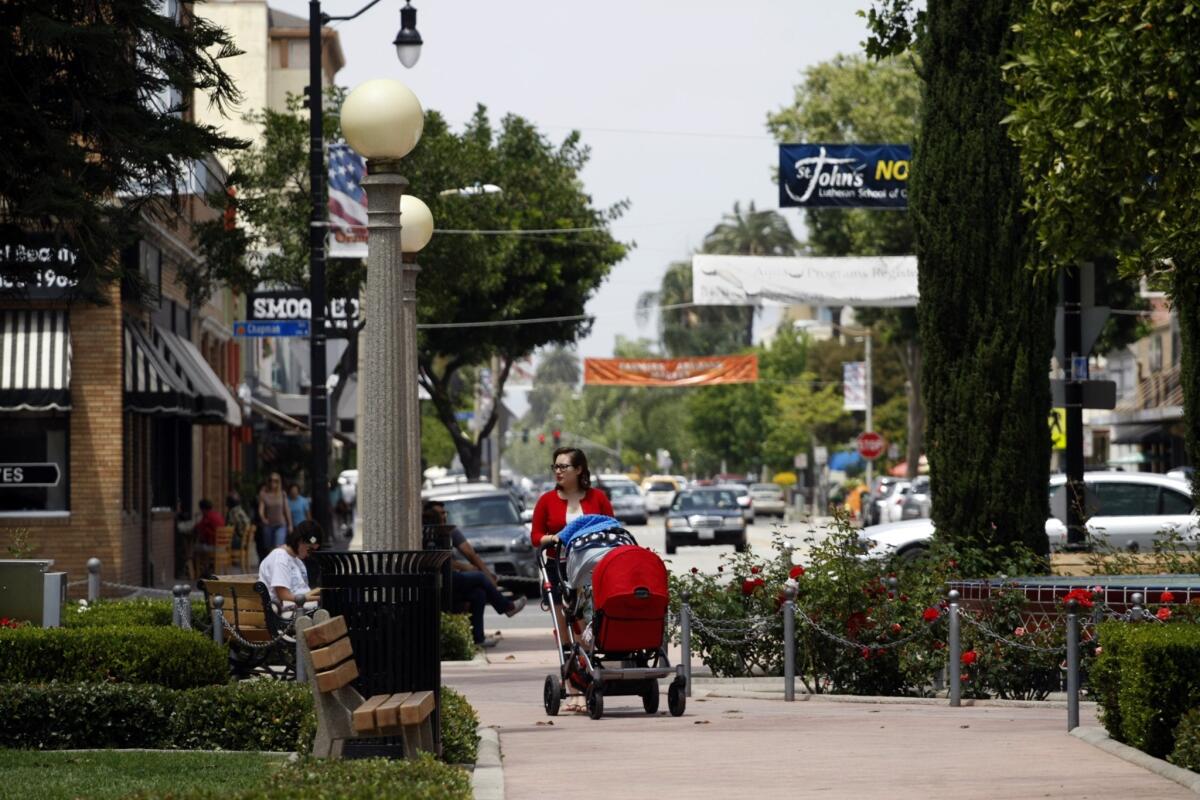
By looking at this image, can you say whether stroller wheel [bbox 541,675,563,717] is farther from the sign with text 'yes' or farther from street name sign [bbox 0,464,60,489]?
street name sign [bbox 0,464,60,489]

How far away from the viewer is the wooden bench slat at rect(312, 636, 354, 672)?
30.1 feet

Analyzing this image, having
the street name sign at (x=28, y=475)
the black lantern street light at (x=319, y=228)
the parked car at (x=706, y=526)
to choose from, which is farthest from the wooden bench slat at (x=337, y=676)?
the parked car at (x=706, y=526)

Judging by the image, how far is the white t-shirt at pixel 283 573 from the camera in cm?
1667

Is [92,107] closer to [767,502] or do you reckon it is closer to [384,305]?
[384,305]

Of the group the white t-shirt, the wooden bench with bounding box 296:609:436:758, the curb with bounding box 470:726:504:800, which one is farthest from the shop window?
the wooden bench with bounding box 296:609:436:758

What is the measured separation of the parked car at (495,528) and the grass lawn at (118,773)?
1872 cm

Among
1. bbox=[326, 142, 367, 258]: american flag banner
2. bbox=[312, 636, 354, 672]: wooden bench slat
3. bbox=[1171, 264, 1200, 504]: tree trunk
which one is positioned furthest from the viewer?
bbox=[326, 142, 367, 258]: american flag banner

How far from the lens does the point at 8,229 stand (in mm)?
14156

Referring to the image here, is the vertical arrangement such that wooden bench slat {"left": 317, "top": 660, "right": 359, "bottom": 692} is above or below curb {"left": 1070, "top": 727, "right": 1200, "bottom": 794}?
above

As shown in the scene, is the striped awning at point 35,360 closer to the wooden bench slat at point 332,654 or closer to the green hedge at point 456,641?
the green hedge at point 456,641

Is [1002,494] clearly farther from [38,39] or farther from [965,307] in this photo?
[38,39]

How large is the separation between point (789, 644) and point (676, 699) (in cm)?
173

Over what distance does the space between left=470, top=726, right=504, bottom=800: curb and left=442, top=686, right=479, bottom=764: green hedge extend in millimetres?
68

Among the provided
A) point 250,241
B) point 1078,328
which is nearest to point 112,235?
point 1078,328
